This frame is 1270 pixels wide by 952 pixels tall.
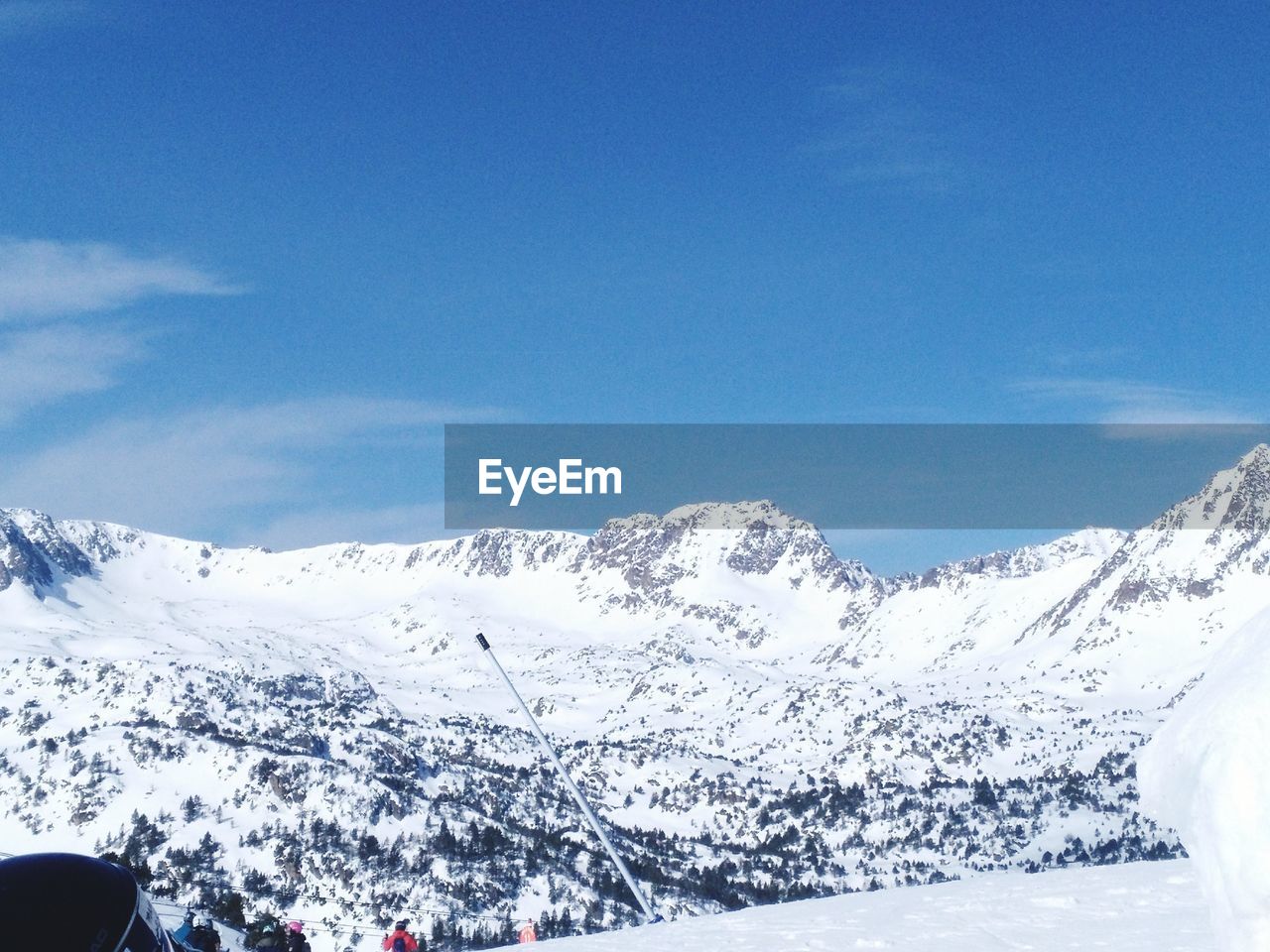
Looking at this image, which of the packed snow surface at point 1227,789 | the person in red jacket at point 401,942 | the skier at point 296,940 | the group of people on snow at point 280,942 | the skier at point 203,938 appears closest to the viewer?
the packed snow surface at point 1227,789

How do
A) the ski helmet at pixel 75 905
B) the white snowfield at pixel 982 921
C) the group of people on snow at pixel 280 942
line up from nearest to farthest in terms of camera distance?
the ski helmet at pixel 75 905 < the white snowfield at pixel 982 921 < the group of people on snow at pixel 280 942

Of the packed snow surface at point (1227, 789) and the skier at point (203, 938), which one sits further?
the skier at point (203, 938)

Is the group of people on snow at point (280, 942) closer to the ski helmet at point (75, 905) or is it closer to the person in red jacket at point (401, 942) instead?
the person in red jacket at point (401, 942)

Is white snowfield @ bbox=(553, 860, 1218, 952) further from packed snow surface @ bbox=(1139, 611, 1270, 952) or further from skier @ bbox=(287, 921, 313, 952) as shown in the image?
packed snow surface @ bbox=(1139, 611, 1270, 952)

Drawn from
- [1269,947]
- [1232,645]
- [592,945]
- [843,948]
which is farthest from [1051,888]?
[1269,947]

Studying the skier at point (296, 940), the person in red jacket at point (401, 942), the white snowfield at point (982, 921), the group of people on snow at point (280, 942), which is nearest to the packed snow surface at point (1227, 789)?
the white snowfield at point (982, 921)
